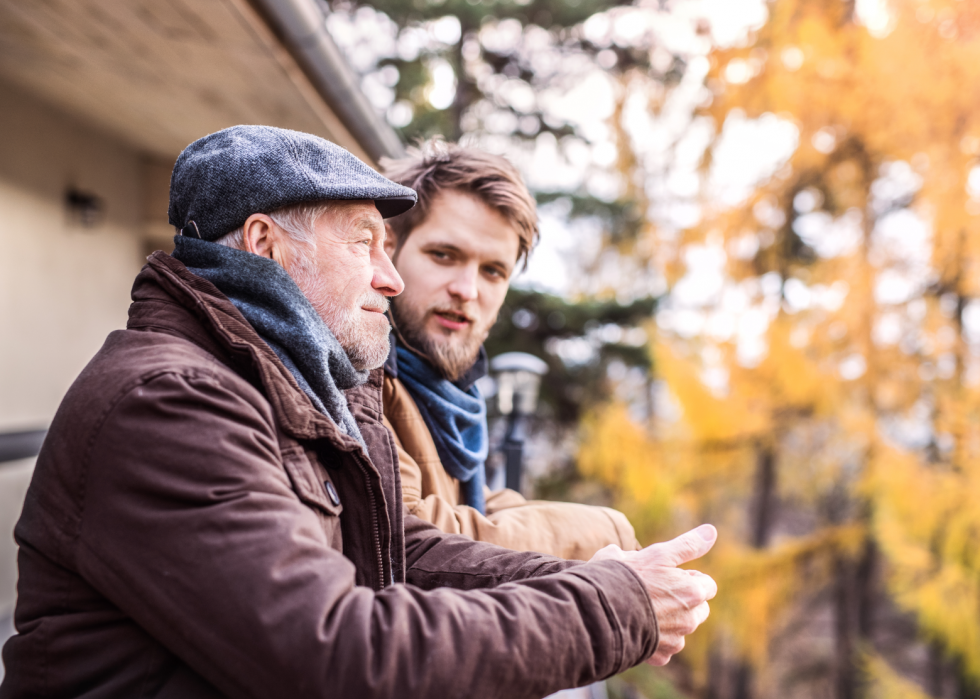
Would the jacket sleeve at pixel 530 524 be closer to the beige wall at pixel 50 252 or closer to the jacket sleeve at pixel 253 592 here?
the jacket sleeve at pixel 253 592

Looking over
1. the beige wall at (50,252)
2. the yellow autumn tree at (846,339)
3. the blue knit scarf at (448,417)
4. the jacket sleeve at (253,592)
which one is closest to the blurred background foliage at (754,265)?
the yellow autumn tree at (846,339)

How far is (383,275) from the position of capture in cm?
123

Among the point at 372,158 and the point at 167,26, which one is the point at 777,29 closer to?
the point at 372,158

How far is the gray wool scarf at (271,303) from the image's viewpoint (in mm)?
1011

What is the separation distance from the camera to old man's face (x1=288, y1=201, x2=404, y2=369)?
1122 mm

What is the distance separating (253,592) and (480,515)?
2.61ft

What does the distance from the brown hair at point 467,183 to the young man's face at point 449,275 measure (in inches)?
0.8

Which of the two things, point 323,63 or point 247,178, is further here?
point 323,63

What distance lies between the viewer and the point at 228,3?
2.47 metres

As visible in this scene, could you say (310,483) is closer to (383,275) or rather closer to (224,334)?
(224,334)

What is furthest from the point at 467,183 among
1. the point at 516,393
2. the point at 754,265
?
the point at 754,265

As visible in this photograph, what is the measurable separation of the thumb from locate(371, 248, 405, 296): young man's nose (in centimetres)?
65

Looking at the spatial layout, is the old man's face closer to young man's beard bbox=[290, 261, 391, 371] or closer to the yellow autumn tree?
young man's beard bbox=[290, 261, 391, 371]

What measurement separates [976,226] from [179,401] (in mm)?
7645
